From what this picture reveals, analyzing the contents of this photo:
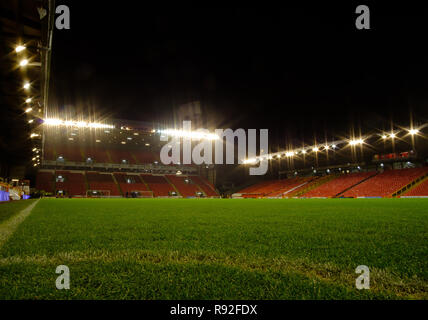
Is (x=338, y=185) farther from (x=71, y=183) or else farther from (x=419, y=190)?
(x=71, y=183)

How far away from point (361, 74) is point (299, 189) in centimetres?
1602

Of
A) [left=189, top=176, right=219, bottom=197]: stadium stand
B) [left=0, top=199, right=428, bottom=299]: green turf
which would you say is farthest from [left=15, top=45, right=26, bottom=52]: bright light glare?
[left=189, top=176, right=219, bottom=197]: stadium stand

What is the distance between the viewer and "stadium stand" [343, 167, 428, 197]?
2186 cm

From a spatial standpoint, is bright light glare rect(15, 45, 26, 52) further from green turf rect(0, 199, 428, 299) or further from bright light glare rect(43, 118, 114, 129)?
bright light glare rect(43, 118, 114, 129)

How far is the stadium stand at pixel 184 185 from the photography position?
35438 mm

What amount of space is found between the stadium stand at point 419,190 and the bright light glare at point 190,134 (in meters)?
24.8

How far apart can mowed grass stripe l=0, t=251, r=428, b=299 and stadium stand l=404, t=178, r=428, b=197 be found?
23506 millimetres

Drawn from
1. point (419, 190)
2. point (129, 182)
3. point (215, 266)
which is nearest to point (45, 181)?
point (129, 182)

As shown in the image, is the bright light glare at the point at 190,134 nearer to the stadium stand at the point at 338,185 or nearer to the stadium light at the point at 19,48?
the stadium stand at the point at 338,185

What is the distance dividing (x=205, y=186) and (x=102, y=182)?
15345mm

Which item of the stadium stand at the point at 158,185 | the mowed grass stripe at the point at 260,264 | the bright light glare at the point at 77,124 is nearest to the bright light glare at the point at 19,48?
the mowed grass stripe at the point at 260,264

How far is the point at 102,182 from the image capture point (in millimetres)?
32656

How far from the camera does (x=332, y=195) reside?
25469 mm
